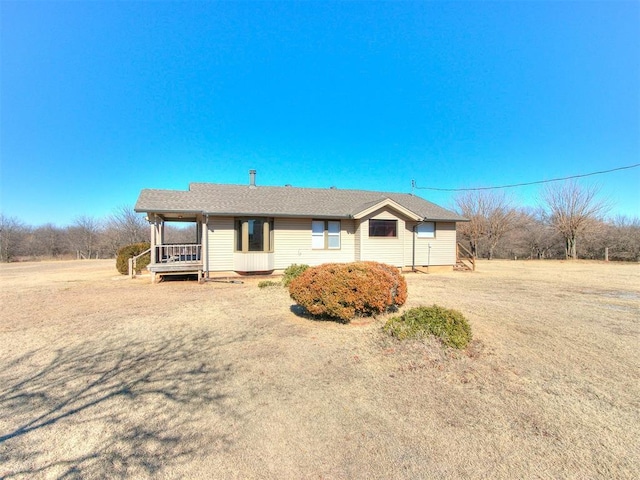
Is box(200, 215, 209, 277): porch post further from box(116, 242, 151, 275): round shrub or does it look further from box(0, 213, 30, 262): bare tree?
box(0, 213, 30, 262): bare tree

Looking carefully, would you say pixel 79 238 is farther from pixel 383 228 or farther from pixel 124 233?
pixel 383 228

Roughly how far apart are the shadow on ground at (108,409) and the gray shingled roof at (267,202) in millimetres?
7903

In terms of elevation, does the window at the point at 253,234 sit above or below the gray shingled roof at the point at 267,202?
below

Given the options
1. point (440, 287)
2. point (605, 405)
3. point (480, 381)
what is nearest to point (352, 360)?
point (480, 381)

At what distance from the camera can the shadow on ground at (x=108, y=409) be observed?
2333 mm

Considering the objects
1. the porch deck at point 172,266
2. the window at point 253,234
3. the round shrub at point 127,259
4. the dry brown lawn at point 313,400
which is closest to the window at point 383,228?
the window at point 253,234

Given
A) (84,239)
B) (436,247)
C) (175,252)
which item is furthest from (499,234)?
(84,239)

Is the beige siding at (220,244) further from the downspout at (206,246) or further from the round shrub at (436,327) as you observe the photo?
the round shrub at (436,327)

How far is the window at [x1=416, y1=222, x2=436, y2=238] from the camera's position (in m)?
15.4

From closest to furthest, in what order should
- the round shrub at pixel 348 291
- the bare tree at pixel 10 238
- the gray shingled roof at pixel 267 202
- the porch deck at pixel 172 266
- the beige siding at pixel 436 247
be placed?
the round shrub at pixel 348 291 → the porch deck at pixel 172 266 → the gray shingled roof at pixel 267 202 → the beige siding at pixel 436 247 → the bare tree at pixel 10 238

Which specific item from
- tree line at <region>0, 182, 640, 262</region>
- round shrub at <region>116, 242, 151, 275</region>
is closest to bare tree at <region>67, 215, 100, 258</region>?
tree line at <region>0, 182, 640, 262</region>

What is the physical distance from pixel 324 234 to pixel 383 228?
2801 mm

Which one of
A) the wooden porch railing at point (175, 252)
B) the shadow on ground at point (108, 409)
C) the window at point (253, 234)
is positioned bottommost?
the shadow on ground at point (108, 409)

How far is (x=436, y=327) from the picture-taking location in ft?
15.0
